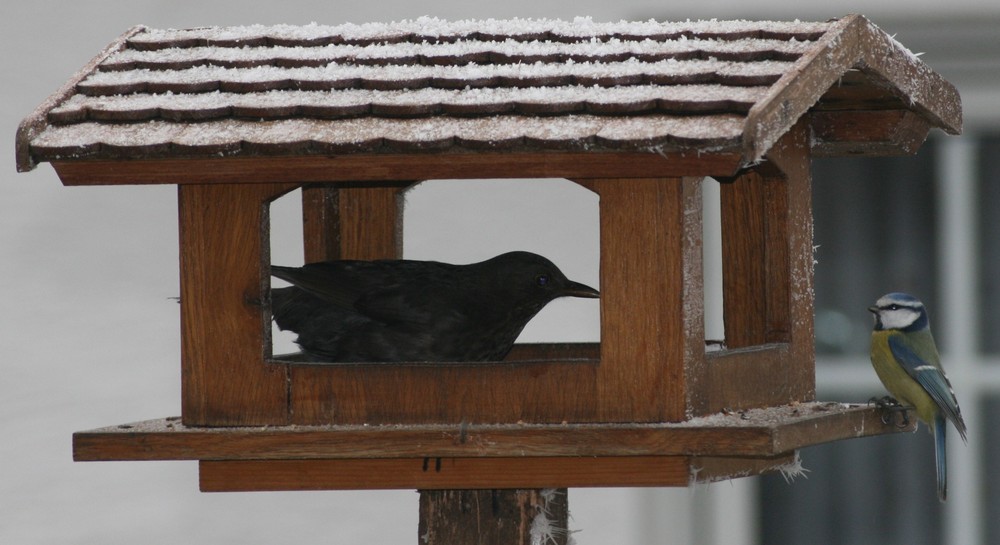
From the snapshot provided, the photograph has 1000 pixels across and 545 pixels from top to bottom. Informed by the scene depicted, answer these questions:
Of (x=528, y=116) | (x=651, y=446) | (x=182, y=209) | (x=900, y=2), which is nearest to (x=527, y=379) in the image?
(x=651, y=446)

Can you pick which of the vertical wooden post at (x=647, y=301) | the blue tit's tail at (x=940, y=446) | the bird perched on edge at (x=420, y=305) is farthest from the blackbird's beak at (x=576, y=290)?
the blue tit's tail at (x=940, y=446)

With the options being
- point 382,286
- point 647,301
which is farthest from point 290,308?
point 647,301

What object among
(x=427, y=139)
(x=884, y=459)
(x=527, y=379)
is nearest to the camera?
(x=427, y=139)

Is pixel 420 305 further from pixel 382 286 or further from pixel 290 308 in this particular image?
pixel 290 308

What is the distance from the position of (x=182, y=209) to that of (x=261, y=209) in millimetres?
145

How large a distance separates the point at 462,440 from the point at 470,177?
1.42 feet

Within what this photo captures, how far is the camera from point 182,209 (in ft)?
8.89

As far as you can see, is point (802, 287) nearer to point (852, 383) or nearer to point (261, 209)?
point (261, 209)

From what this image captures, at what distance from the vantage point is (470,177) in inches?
99.0

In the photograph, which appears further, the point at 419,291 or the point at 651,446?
the point at 419,291

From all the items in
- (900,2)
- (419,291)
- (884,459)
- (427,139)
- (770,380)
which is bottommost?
(884,459)

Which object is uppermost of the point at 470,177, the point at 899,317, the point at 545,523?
the point at 470,177

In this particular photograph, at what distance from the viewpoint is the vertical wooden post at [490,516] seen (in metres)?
2.79

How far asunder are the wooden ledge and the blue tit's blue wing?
0.96m
